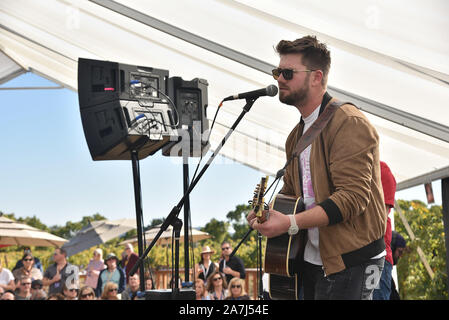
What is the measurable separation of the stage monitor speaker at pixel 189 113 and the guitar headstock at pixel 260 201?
1260mm

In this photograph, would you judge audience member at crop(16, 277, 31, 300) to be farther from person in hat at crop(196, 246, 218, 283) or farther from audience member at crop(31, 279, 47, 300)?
person in hat at crop(196, 246, 218, 283)

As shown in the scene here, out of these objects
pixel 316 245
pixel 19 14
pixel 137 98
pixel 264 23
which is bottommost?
pixel 316 245

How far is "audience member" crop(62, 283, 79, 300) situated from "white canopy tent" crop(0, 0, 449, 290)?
9.99ft

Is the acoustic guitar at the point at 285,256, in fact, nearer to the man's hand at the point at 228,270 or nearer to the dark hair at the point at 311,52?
the dark hair at the point at 311,52

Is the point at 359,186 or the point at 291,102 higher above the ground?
the point at 291,102

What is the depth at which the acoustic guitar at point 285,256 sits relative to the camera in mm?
1967

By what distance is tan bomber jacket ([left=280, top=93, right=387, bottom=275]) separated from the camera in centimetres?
176

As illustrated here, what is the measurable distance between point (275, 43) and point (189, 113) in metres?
1.54

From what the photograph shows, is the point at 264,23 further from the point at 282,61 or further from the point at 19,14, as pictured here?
the point at 19,14

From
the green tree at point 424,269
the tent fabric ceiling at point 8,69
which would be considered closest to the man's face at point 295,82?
the green tree at point 424,269

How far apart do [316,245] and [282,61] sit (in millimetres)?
709

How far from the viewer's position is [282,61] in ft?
6.66
